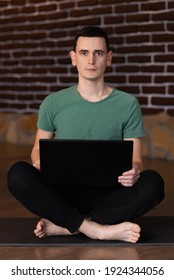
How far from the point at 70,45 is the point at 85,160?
3424 millimetres

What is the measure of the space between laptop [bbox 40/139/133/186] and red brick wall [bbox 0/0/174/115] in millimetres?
2700

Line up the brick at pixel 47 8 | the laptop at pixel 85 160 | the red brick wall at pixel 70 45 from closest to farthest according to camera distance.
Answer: the laptop at pixel 85 160, the red brick wall at pixel 70 45, the brick at pixel 47 8

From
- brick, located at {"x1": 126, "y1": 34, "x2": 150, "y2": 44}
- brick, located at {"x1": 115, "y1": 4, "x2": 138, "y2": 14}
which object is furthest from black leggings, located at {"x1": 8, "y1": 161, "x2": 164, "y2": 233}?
brick, located at {"x1": 115, "y1": 4, "x2": 138, "y2": 14}

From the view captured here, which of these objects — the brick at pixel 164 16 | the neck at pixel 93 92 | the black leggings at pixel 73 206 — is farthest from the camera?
the brick at pixel 164 16

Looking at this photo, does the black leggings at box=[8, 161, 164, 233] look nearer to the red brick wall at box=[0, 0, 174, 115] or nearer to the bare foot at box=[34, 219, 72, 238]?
the bare foot at box=[34, 219, 72, 238]

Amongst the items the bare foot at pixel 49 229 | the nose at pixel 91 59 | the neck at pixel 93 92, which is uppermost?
the nose at pixel 91 59

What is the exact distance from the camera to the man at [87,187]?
8.69ft

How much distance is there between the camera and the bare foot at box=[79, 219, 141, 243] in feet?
8.69

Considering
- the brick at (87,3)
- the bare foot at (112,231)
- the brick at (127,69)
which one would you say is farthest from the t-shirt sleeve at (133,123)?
the brick at (87,3)

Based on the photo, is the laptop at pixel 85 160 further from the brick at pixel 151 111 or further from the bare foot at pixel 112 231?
the brick at pixel 151 111

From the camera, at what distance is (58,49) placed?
19.6 ft

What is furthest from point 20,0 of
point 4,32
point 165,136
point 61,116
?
point 61,116

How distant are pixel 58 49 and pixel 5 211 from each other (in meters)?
2.83

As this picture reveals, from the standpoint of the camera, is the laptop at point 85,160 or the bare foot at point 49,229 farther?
the bare foot at point 49,229
